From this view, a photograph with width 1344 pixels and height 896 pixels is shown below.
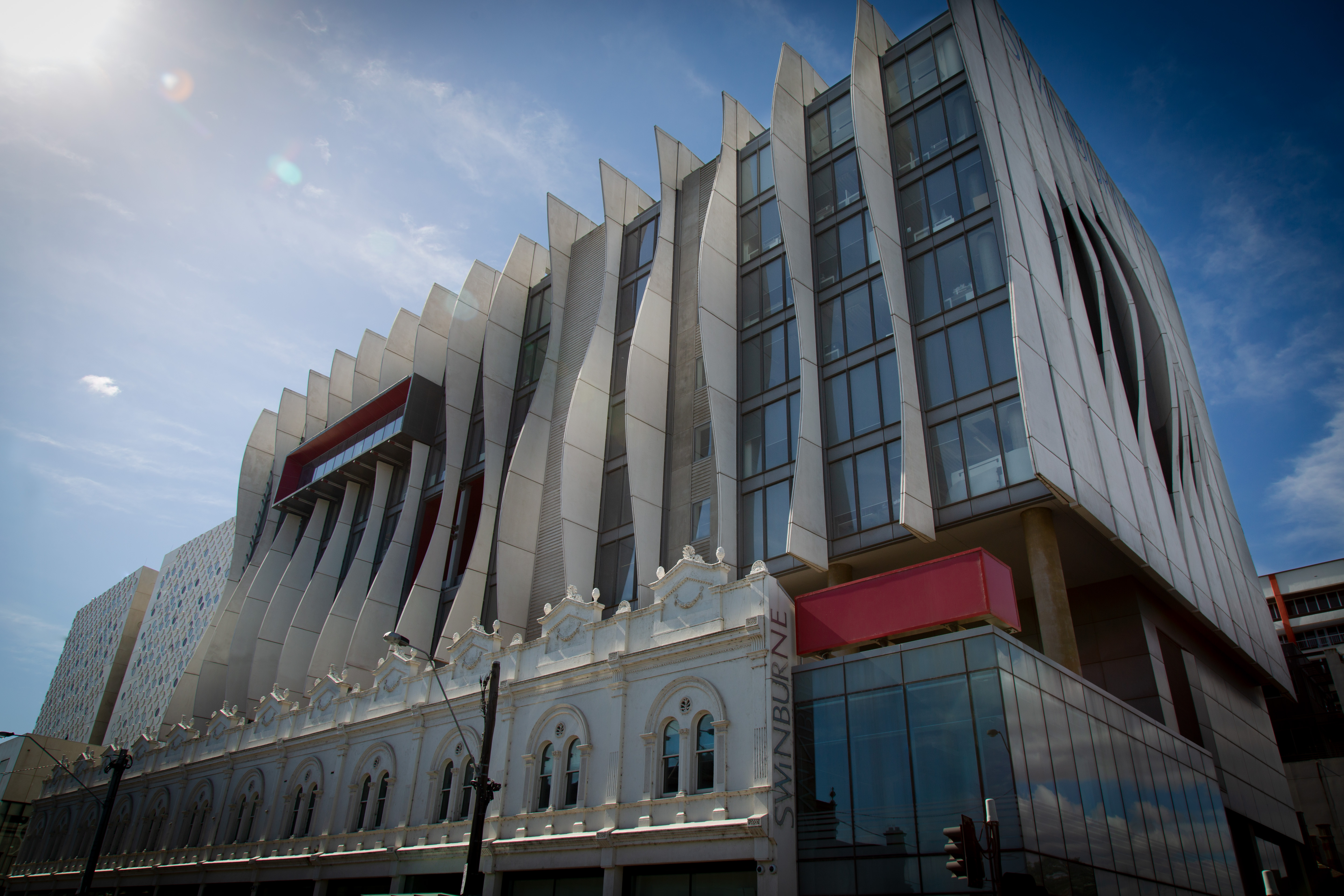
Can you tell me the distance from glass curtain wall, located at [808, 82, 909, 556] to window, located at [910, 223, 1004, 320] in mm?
1389

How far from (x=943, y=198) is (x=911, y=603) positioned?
17496 mm

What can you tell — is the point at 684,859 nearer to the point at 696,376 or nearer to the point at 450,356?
the point at 696,376

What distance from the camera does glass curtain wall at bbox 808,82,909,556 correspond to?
29453mm

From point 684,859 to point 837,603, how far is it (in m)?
7.44

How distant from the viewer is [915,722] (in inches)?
787

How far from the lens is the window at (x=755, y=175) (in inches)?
1569

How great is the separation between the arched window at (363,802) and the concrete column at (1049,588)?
2472 centimetres

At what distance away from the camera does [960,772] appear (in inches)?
734

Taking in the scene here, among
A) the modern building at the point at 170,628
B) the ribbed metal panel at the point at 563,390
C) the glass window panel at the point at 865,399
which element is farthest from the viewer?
the modern building at the point at 170,628

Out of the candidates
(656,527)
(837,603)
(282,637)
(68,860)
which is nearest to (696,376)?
(656,527)

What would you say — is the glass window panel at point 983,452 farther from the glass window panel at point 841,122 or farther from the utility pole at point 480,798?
the utility pole at point 480,798

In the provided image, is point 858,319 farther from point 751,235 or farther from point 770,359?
point 751,235

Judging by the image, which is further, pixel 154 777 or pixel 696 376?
pixel 154 777

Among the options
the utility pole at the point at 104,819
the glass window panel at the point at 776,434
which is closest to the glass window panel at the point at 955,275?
the glass window panel at the point at 776,434
